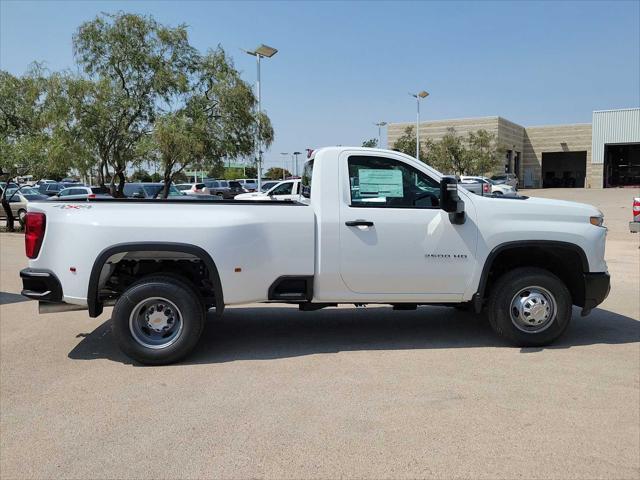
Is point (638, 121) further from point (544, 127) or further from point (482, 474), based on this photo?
point (482, 474)

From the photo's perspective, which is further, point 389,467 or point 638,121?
point 638,121

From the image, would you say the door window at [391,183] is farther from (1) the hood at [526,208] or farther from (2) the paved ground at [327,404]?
(2) the paved ground at [327,404]

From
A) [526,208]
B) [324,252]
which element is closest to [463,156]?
[526,208]

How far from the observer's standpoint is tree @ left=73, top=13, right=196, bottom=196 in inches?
765

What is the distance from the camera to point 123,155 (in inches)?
800

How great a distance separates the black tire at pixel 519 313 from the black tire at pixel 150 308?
2885mm

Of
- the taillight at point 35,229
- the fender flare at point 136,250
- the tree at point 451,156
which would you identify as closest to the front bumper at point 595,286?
the fender flare at point 136,250

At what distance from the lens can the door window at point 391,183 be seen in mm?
5383

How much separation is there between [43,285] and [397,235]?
10.8 feet

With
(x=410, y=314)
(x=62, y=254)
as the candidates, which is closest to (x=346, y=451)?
(x=62, y=254)

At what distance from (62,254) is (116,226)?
0.57 metres

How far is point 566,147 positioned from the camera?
7444 centimetres

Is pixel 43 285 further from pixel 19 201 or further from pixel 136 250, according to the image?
pixel 19 201

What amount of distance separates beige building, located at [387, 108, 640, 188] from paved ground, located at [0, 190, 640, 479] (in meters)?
61.9
